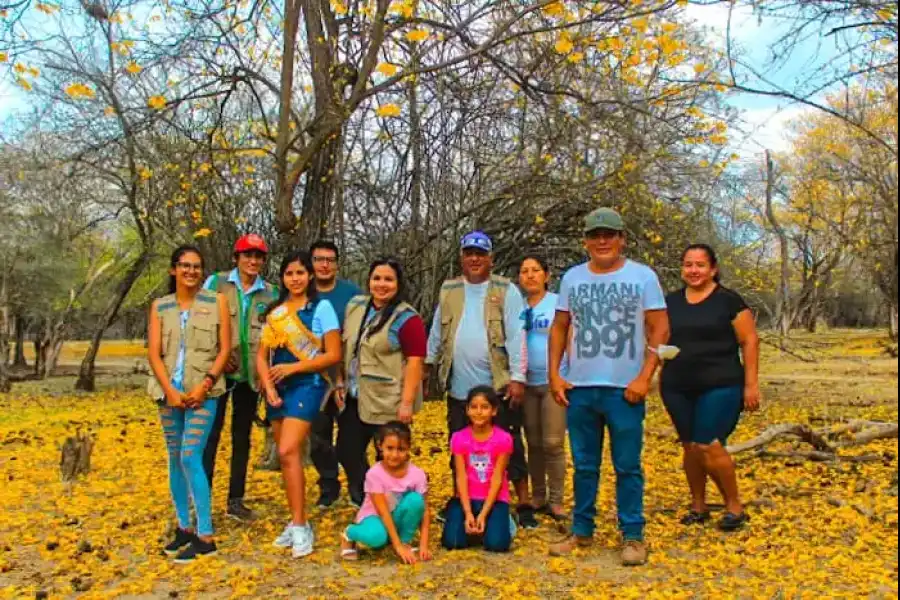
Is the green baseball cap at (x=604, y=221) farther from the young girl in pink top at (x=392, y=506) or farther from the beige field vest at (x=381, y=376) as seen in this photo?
the young girl in pink top at (x=392, y=506)

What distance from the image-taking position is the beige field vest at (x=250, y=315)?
486cm

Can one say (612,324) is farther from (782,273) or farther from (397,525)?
(782,273)

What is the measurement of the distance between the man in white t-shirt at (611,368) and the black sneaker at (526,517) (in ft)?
1.69

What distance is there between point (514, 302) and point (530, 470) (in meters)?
1.09

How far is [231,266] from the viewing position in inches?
321

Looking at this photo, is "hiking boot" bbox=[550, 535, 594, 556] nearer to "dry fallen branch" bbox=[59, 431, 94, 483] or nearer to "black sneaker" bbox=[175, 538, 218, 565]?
"black sneaker" bbox=[175, 538, 218, 565]

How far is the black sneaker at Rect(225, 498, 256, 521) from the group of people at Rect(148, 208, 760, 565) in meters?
0.01

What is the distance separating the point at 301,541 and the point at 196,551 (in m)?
0.57

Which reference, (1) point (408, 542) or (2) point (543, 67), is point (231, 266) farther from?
(1) point (408, 542)

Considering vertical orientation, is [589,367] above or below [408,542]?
above

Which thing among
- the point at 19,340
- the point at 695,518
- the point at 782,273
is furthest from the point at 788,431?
the point at 19,340

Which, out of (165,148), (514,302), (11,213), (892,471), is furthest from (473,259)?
(11,213)

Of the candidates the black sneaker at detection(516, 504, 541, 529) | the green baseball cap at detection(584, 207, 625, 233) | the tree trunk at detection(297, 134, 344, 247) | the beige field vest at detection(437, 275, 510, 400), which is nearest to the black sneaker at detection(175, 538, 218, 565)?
the beige field vest at detection(437, 275, 510, 400)

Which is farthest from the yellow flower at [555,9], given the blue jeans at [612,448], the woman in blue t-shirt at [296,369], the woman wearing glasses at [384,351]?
the blue jeans at [612,448]
